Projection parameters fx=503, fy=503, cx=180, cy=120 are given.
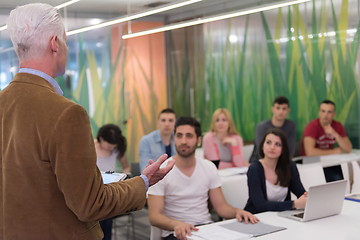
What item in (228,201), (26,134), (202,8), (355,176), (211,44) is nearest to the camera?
(26,134)

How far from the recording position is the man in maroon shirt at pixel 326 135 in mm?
6395

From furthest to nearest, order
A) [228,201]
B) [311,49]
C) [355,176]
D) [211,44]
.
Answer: [211,44] → [311,49] → [355,176] → [228,201]

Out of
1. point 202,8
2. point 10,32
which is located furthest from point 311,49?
point 10,32

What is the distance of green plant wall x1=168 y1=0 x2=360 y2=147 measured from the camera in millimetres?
6797

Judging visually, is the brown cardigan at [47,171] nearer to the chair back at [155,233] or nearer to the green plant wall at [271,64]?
the chair back at [155,233]

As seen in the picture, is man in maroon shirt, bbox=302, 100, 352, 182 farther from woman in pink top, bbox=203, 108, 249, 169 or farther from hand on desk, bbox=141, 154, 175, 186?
hand on desk, bbox=141, 154, 175, 186

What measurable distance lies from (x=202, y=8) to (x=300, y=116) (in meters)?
2.22

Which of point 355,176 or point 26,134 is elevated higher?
point 26,134

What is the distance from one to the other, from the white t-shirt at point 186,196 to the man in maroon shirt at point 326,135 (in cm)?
302

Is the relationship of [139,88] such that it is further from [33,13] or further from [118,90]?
[33,13]

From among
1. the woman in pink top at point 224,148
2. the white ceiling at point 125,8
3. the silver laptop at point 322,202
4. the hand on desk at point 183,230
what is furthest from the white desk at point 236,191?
the white ceiling at point 125,8

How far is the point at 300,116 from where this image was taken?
735cm

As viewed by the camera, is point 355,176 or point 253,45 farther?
point 253,45

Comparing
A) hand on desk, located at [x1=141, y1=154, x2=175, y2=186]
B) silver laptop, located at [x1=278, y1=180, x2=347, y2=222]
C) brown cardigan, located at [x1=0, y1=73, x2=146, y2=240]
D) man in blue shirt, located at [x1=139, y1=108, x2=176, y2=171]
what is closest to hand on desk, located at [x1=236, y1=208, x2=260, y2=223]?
silver laptop, located at [x1=278, y1=180, x2=347, y2=222]
